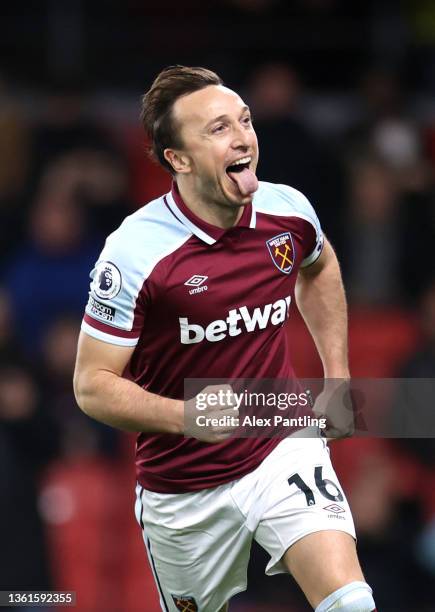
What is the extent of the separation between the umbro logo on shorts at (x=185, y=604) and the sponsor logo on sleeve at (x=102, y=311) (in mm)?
1205

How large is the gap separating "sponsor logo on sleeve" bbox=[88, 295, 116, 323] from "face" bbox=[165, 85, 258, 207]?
573mm

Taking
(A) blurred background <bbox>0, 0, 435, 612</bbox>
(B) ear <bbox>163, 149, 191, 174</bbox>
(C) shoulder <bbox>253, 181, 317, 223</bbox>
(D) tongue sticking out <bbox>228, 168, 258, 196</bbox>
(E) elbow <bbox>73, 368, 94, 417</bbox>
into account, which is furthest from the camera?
(A) blurred background <bbox>0, 0, 435, 612</bbox>

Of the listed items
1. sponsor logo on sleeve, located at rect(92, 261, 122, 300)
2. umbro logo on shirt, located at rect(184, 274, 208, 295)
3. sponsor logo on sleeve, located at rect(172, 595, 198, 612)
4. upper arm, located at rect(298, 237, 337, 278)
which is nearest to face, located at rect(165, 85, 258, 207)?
umbro logo on shirt, located at rect(184, 274, 208, 295)

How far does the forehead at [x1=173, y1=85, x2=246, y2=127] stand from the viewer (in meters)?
4.87

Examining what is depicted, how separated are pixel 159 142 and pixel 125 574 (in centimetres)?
443

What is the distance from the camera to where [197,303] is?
15.9 feet

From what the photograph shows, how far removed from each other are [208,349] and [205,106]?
88cm

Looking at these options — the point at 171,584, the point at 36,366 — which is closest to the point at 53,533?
the point at 36,366

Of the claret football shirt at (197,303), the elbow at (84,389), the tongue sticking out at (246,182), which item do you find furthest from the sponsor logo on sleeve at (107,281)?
the tongue sticking out at (246,182)

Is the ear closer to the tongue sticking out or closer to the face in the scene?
the face

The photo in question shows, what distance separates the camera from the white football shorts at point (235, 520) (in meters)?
4.83

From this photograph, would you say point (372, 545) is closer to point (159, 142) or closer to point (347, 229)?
point (347, 229)

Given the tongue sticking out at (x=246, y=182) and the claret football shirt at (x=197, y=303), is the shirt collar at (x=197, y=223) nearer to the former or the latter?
the claret football shirt at (x=197, y=303)

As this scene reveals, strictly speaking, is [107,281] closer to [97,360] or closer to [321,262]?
[97,360]
